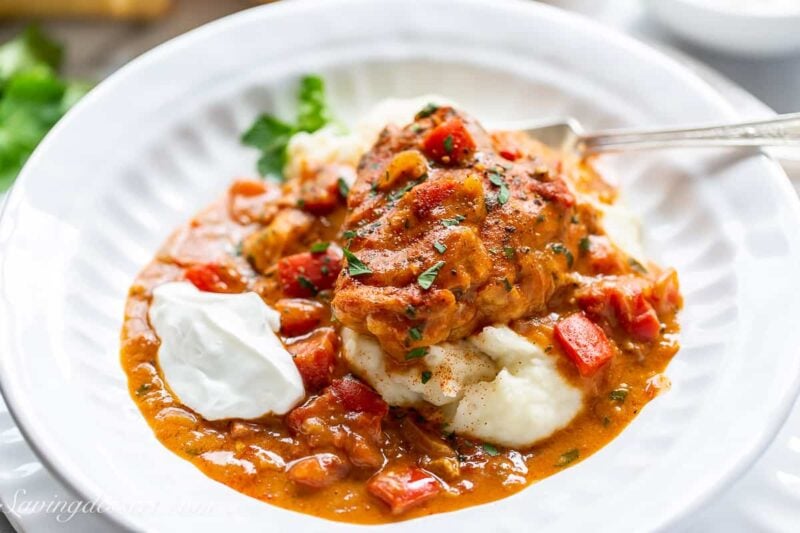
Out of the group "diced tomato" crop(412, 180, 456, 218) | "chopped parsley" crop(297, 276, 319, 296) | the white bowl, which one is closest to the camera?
"diced tomato" crop(412, 180, 456, 218)

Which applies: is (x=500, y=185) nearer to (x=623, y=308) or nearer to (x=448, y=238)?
(x=448, y=238)

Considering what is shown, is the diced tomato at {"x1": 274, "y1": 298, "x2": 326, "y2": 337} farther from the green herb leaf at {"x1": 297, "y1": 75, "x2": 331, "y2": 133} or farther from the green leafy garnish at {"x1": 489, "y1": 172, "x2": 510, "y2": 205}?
the green herb leaf at {"x1": 297, "y1": 75, "x2": 331, "y2": 133}

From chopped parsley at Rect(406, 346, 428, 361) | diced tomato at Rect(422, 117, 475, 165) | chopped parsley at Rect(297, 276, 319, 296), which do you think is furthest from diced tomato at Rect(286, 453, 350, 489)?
diced tomato at Rect(422, 117, 475, 165)

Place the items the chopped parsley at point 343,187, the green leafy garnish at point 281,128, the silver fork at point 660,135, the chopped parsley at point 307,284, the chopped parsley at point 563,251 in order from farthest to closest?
the green leafy garnish at point 281,128, the chopped parsley at point 343,187, the silver fork at point 660,135, the chopped parsley at point 307,284, the chopped parsley at point 563,251

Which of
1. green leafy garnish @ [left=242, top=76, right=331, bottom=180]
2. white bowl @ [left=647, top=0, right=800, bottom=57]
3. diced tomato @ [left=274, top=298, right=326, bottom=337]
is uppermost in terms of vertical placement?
white bowl @ [left=647, top=0, right=800, bottom=57]

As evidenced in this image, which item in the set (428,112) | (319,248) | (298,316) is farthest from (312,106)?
(298,316)

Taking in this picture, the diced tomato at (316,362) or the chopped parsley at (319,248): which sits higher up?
the chopped parsley at (319,248)

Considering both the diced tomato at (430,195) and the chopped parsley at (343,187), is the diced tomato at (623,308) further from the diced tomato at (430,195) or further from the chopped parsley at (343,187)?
the chopped parsley at (343,187)

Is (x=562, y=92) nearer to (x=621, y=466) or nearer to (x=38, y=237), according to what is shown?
(x=621, y=466)

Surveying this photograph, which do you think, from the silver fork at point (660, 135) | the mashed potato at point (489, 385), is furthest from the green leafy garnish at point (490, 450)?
the silver fork at point (660, 135)
